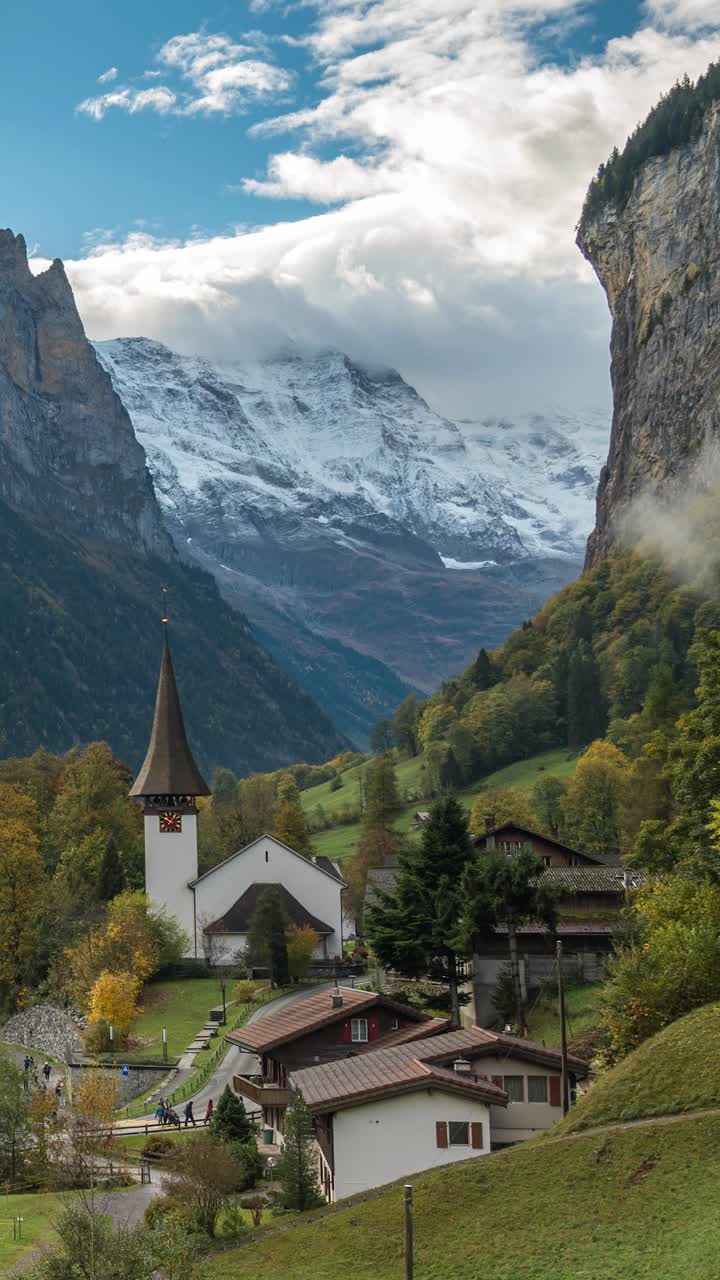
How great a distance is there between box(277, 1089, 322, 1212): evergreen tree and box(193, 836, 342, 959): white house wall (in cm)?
5601

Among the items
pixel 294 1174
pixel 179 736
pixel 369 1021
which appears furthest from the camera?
pixel 179 736

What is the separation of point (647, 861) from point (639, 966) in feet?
60.5

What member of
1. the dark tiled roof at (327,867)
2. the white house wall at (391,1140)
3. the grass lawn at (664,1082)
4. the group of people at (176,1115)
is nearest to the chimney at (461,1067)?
the white house wall at (391,1140)

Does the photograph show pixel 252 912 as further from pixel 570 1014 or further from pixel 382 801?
A: pixel 382 801

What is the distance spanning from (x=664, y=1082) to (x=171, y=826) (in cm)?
6622

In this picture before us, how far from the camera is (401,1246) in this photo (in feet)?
106

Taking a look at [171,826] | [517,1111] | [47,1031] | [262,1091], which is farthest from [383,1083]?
[171,826]

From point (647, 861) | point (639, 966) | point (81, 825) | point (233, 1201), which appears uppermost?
point (81, 825)

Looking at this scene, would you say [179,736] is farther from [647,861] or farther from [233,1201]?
[233,1201]

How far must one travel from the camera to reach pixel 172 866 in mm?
97312

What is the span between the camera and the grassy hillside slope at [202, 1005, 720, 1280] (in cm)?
2842

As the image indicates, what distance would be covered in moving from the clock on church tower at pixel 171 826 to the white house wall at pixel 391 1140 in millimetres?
55694

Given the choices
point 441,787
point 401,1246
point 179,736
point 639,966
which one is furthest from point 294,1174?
point 441,787

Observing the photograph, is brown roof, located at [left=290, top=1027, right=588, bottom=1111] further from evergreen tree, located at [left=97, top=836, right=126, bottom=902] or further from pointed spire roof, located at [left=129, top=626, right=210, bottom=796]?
pointed spire roof, located at [left=129, top=626, right=210, bottom=796]
